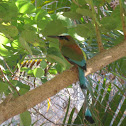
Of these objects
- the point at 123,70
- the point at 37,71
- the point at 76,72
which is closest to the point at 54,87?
the point at 76,72

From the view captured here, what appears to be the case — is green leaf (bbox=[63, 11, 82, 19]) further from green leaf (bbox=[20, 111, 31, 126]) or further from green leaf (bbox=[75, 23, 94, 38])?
green leaf (bbox=[20, 111, 31, 126])

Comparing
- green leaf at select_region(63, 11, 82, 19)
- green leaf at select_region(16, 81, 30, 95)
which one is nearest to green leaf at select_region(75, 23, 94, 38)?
green leaf at select_region(63, 11, 82, 19)

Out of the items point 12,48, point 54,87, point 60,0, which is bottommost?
point 54,87

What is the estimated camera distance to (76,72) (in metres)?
0.45

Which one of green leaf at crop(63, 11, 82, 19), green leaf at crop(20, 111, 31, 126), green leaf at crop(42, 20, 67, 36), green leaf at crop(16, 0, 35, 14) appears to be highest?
green leaf at crop(16, 0, 35, 14)

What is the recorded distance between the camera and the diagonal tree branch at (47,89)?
1.38 ft

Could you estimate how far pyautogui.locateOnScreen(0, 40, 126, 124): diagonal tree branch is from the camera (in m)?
0.42

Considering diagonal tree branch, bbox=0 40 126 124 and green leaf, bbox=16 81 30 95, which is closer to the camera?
diagonal tree branch, bbox=0 40 126 124

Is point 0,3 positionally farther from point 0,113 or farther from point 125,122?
point 125,122

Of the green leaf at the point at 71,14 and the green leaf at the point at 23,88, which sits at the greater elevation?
the green leaf at the point at 71,14

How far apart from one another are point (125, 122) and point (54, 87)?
1.15 meters

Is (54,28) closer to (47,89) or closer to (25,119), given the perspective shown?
(47,89)

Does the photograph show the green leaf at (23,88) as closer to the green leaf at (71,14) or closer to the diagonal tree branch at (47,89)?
the diagonal tree branch at (47,89)

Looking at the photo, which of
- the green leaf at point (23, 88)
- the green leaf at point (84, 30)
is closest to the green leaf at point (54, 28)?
the green leaf at point (84, 30)
